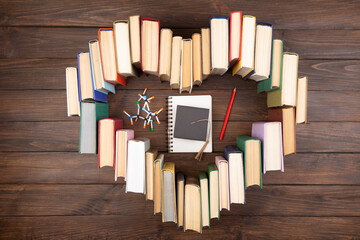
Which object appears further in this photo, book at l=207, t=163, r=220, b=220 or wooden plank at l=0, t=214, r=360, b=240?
wooden plank at l=0, t=214, r=360, b=240

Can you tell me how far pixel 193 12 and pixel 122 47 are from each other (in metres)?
0.59

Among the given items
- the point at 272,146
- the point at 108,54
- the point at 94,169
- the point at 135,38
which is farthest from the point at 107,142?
the point at 272,146

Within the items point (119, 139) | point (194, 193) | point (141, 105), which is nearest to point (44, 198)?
point (119, 139)

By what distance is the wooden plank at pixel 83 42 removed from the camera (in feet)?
4.20

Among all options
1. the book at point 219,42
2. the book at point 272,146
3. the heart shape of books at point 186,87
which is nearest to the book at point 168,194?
the heart shape of books at point 186,87

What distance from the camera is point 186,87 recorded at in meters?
1.11

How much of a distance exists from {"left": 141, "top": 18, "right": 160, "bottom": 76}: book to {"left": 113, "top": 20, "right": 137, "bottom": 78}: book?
8cm

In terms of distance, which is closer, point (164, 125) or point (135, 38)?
point (135, 38)

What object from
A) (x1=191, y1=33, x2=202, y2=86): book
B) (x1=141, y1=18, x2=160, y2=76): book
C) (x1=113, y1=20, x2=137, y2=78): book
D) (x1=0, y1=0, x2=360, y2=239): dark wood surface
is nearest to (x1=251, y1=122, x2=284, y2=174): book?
(x1=0, y1=0, x2=360, y2=239): dark wood surface

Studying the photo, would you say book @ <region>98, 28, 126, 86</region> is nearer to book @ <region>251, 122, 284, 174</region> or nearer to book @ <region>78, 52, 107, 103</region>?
book @ <region>78, 52, 107, 103</region>

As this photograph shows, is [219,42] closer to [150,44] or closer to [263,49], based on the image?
[263,49]

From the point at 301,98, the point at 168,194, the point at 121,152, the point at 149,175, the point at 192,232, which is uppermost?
the point at 301,98

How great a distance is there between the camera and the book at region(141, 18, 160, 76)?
1.00 m

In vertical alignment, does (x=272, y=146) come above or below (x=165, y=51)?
below
